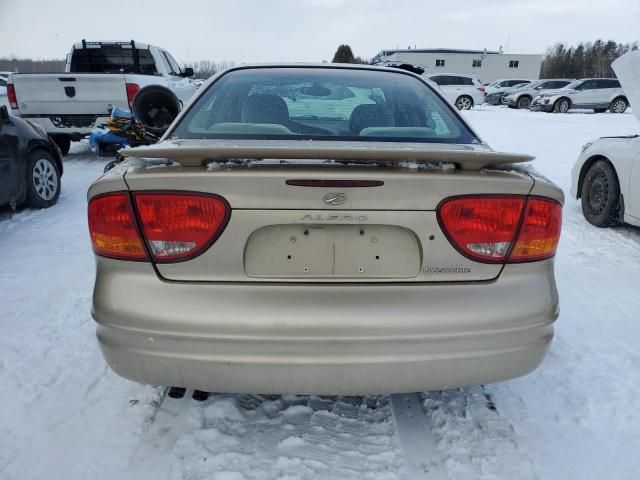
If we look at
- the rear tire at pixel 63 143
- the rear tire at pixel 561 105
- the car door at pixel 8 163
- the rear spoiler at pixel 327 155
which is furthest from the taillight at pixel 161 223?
the rear tire at pixel 561 105

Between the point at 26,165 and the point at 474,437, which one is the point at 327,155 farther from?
the point at 26,165

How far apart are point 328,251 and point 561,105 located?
25.5 meters

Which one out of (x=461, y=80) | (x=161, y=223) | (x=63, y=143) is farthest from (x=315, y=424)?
(x=461, y=80)

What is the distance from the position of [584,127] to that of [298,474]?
16.1 metres

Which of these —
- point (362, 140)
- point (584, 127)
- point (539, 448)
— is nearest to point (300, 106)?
point (362, 140)

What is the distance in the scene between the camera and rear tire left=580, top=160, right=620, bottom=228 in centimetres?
480

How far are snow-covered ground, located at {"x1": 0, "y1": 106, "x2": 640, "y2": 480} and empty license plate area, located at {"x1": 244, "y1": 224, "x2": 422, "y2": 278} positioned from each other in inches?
30.7

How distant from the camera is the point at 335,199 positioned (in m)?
1.58

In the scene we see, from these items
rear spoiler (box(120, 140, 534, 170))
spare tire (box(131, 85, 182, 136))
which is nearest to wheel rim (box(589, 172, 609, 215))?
rear spoiler (box(120, 140, 534, 170))

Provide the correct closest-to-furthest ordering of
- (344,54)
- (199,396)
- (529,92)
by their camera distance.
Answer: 1. (199,396)
2. (529,92)
3. (344,54)

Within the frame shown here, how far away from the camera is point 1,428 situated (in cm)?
205

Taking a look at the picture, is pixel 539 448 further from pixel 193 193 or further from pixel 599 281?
pixel 599 281

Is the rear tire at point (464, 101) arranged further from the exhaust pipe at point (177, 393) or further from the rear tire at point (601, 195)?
the exhaust pipe at point (177, 393)

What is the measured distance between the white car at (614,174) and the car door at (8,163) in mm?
5983
